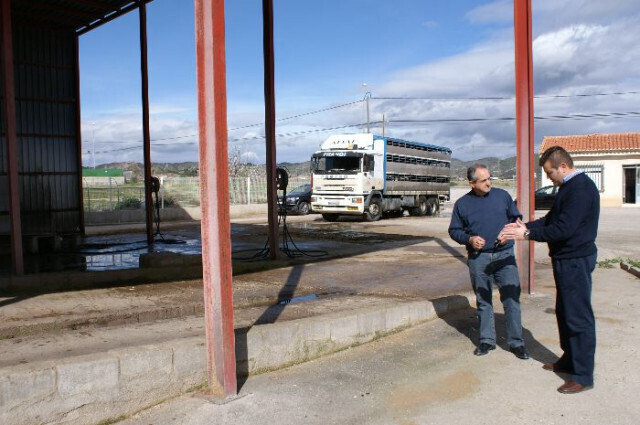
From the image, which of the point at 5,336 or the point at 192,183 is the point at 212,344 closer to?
the point at 5,336

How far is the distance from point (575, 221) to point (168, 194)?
2483 cm

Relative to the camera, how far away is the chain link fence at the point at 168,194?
24.7 meters

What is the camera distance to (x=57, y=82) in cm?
1552

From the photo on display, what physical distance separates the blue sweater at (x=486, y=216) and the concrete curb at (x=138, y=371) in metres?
1.35

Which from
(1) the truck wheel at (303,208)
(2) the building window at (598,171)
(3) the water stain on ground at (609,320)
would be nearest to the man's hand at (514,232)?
(3) the water stain on ground at (609,320)

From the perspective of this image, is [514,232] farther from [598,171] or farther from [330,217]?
[598,171]

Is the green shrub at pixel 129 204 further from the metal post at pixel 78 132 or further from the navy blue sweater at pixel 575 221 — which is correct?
the navy blue sweater at pixel 575 221

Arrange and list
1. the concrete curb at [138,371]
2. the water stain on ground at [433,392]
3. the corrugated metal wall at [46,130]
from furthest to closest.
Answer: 1. the corrugated metal wall at [46,130]
2. the water stain on ground at [433,392]
3. the concrete curb at [138,371]

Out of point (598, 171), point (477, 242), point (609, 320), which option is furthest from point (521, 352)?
point (598, 171)

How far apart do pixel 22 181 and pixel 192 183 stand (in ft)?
43.8

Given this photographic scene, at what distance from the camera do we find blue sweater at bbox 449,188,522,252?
528cm

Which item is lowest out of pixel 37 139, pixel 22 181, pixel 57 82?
pixel 22 181

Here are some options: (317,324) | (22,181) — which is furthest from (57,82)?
(317,324)

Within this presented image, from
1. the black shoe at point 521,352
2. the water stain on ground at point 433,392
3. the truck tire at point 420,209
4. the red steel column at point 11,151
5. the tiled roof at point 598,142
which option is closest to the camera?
the water stain on ground at point 433,392
